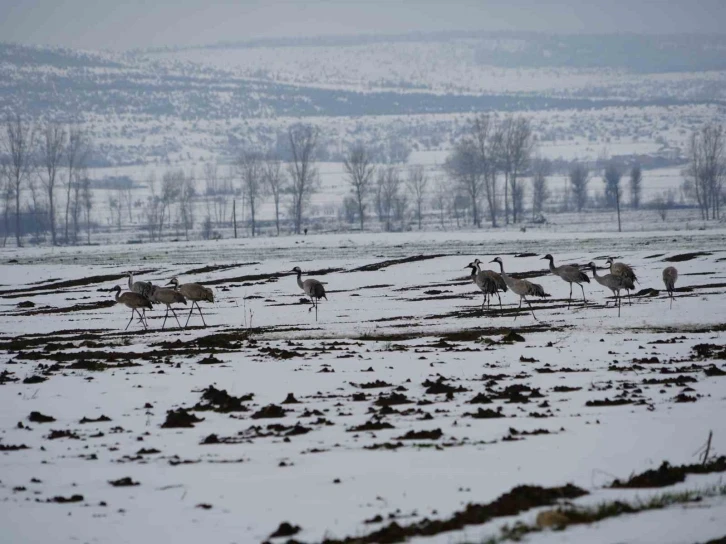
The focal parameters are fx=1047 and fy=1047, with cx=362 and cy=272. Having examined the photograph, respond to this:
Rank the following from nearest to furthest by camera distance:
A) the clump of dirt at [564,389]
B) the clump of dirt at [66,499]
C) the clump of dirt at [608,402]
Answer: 1. the clump of dirt at [66,499]
2. the clump of dirt at [608,402]
3. the clump of dirt at [564,389]

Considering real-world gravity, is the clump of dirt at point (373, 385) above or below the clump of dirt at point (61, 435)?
above

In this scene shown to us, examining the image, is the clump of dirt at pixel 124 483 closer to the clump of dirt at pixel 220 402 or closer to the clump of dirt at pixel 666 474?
the clump of dirt at pixel 220 402

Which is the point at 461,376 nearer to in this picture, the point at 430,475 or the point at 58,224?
the point at 430,475

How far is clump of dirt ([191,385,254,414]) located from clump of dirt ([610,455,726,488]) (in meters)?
7.28

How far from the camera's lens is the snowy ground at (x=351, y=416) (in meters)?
10.7

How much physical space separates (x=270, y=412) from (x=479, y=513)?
655cm

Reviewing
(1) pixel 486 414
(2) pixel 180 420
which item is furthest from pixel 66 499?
(1) pixel 486 414

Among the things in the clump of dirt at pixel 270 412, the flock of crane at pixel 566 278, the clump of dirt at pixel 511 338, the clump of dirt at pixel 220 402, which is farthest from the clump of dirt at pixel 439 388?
the flock of crane at pixel 566 278

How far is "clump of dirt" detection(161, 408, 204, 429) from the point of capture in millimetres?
15445

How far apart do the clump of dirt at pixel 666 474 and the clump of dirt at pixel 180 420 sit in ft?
22.5

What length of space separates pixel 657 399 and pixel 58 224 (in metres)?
165

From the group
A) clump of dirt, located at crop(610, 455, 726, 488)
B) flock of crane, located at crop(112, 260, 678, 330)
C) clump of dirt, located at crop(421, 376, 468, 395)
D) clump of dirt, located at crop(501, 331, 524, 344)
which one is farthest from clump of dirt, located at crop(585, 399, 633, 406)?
flock of crane, located at crop(112, 260, 678, 330)

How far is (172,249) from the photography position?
92.2m

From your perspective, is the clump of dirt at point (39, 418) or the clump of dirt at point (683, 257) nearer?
the clump of dirt at point (39, 418)
